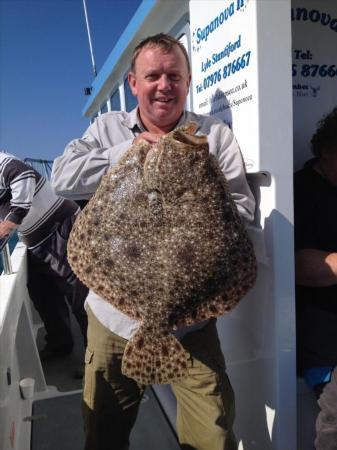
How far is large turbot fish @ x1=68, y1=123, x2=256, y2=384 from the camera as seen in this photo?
4.76 ft

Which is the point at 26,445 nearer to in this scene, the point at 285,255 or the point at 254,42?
the point at 285,255

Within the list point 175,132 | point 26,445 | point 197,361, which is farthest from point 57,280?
point 175,132

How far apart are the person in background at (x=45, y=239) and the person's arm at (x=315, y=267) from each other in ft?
7.28

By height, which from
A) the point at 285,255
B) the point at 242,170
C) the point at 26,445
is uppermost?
the point at 242,170

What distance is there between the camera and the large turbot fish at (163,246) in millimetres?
1452

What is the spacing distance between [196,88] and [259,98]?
0.75 m

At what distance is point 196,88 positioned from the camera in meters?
2.45

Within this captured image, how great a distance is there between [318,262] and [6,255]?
7.93 feet

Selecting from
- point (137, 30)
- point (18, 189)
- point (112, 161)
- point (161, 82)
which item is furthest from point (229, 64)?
point (18, 189)

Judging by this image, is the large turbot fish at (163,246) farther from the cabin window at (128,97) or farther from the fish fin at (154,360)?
the cabin window at (128,97)

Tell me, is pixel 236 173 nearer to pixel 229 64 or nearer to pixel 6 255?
pixel 229 64

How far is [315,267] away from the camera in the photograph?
2.03 m

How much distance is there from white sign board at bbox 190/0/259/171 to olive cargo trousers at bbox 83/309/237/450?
1.00m

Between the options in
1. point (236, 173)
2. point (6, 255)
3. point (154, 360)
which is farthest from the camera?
point (6, 255)
